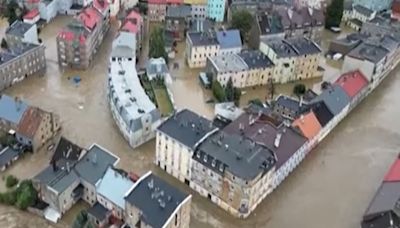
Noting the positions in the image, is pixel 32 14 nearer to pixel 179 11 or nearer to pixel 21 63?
pixel 21 63

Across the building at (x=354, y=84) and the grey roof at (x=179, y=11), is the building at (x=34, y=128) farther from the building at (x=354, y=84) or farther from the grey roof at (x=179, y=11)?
the building at (x=354, y=84)

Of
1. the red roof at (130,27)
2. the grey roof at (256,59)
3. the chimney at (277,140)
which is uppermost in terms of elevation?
the red roof at (130,27)

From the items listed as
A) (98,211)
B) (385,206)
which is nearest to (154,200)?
(98,211)

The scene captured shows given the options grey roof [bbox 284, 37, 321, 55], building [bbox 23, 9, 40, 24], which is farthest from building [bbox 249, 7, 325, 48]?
building [bbox 23, 9, 40, 24]

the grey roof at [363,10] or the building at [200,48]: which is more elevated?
the grey roof at [363,10]

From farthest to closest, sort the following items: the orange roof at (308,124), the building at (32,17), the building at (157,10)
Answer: the building at (157,10) → the building at (32,17) → the orange roof at (308,124)

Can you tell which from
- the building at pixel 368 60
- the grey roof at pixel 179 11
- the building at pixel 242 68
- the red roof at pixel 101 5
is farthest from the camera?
the grey roof at pixel 179 11

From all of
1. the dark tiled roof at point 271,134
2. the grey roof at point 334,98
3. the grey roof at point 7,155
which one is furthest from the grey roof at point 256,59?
the grey roof at point 7,155

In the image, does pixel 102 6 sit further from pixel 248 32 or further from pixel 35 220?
pixel 35 220
